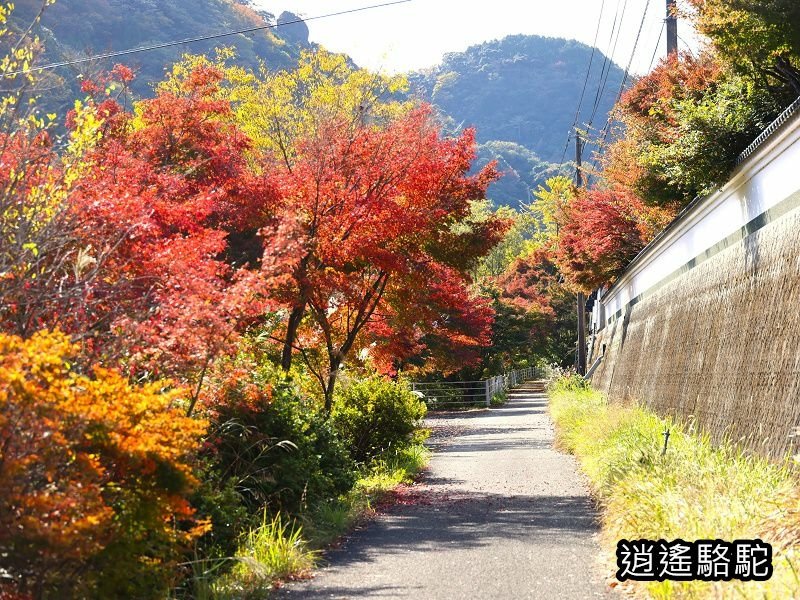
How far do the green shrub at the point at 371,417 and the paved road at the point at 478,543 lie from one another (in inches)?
39.9

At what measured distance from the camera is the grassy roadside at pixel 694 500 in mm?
6170

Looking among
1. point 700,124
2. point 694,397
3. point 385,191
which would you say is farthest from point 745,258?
point 385,191

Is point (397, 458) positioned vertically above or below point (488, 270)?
below

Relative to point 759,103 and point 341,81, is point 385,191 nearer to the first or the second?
point 759,103

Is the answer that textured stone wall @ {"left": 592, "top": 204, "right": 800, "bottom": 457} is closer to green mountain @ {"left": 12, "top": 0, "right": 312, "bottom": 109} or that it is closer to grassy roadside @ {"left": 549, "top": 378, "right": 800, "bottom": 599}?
grassy roadside @ {"left": 549, "top": 378, "right": 800, "bottom": 599}

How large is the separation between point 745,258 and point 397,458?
785 cm

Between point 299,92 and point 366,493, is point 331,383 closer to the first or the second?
point 366,493

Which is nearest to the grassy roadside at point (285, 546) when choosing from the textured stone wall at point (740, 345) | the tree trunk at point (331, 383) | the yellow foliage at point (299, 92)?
the tree trunk at point (331, 383)

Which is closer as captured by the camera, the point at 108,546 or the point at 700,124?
the point at 108,546

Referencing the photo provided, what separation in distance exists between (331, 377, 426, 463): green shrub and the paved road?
1.01 meters

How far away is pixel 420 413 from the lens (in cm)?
1823

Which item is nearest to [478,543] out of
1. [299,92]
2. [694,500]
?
[694,500]

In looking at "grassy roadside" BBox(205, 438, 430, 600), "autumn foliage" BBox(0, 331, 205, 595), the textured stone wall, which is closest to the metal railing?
the textured stone wall

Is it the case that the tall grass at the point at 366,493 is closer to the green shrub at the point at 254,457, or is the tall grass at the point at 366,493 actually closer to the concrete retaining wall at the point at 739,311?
the green shrub at the point at 254,457
